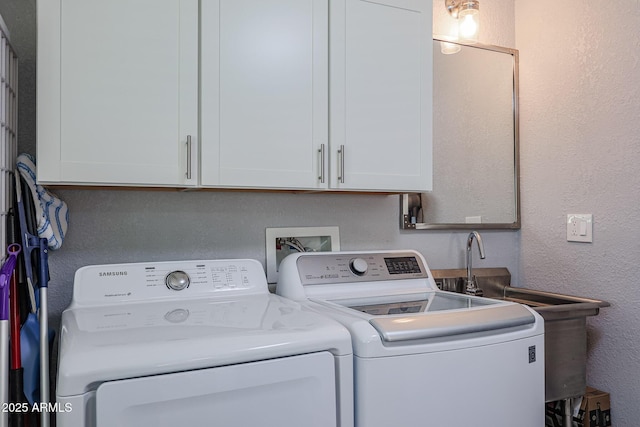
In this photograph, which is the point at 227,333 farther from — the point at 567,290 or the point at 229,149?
the point at 567,290

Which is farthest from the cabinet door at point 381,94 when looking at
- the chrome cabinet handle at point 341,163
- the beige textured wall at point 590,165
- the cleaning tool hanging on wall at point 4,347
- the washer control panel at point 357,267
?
the cleaning tool hanging on wall at point 4,347

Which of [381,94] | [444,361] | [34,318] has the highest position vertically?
[381,94]

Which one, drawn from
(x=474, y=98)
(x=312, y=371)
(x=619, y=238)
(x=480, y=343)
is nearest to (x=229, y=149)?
(x=312, y=371)

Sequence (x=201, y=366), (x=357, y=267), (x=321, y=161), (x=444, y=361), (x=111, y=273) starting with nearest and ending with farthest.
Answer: (x=201, y=366), (x=444, y=361), (x=111, y=273), (x=321, y=161), (x=357, y=267)

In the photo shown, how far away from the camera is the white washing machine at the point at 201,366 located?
3.22 feet

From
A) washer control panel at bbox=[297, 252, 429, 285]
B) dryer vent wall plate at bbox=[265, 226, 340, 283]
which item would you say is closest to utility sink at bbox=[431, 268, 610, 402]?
washer control panel at bbox=[297, 252, 429, 285]

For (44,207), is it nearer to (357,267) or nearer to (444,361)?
(357,267)

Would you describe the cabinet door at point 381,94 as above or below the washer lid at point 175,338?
above

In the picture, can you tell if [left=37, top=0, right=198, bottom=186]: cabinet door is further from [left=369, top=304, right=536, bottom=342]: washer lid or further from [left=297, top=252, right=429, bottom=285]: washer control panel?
[left=369, top=304, right=536, bottom=342]: washer lid

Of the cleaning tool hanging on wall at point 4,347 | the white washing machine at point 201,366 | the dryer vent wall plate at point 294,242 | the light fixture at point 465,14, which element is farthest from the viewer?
the light fixture at point 465,14

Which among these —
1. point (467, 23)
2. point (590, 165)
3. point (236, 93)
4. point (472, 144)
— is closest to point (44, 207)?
point (236, 93)

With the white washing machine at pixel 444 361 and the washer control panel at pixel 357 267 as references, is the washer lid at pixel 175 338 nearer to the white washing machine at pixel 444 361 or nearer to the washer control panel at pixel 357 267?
the white washing machine at pixel 444 361

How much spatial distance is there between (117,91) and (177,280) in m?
0.64

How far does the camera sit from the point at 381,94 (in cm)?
179
